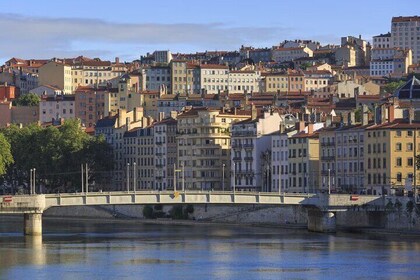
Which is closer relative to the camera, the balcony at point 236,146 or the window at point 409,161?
the window at point 409,161

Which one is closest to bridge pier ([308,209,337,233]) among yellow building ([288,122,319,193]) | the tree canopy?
yellow building ([288,122,319,193])

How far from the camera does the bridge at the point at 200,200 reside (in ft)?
391

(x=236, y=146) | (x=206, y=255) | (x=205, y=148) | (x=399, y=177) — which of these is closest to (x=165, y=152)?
(x=205, y=148)

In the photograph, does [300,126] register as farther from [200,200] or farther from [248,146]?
[200,200]

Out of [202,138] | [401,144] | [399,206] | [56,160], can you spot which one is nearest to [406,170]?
[401,144]

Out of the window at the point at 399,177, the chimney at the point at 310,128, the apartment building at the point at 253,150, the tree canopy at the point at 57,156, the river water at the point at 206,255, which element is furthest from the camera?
the tree canopy at the point at 57,156

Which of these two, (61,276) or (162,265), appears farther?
(162,265)

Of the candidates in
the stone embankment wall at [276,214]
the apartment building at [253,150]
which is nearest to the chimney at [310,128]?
the apartment building at [253,150]

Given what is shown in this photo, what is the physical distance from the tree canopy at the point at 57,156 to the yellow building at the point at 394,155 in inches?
1789

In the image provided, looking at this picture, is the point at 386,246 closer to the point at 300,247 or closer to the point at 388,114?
the point at 300,247

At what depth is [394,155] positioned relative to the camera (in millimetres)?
136750

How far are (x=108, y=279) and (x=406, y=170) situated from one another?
5178cm

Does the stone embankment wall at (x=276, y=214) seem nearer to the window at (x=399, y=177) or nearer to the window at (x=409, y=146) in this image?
the window at (x=399, y=177)

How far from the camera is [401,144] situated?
13675cm
